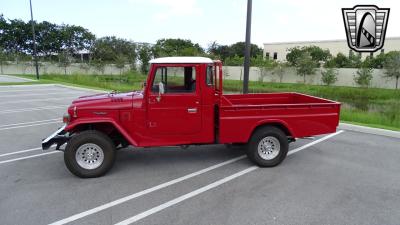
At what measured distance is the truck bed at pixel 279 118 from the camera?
5.78 meters

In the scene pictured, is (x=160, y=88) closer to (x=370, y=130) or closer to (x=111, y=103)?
(x=111, y=103)

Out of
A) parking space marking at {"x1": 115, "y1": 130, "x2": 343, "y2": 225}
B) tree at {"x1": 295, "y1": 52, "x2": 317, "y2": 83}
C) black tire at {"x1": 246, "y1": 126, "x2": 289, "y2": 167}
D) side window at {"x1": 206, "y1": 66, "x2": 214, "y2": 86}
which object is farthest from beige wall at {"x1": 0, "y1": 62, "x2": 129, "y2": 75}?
parking space marking at {"x1": 115, "y1": 130, "x2": 343, "y2": 225}

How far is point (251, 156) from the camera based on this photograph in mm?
5969

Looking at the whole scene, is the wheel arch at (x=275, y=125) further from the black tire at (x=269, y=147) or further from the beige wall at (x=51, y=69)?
the beige wall at (x=51, y=69)

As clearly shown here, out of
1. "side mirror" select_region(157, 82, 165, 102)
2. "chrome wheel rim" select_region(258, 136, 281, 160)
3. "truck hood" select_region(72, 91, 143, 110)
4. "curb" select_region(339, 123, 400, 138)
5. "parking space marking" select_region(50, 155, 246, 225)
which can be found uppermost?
"side mirror" select_region(157, 82, 165, 102)

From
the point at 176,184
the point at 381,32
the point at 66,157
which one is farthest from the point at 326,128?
the point at 381,32

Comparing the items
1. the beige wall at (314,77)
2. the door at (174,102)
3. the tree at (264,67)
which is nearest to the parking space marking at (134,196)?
the door at (174,102)

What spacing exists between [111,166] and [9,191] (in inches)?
61.8

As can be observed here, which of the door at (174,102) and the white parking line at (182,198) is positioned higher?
the door at (174,102)

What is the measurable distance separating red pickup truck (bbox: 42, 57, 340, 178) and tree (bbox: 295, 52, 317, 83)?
37811 mm

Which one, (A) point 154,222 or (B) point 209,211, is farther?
(B) point 209,211

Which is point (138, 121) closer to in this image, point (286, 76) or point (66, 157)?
point (66, 157)

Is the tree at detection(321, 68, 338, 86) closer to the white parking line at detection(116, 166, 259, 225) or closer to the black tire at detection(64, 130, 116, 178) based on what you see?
the white parking line at detection(116, 166, 259, 225)

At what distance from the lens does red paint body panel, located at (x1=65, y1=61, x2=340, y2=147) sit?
18.1ft
